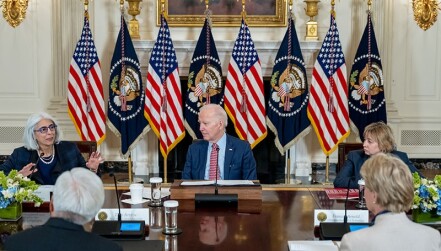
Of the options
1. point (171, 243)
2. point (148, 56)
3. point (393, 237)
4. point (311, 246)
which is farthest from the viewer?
point (148, 56)

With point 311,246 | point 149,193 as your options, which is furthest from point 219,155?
point 311,246

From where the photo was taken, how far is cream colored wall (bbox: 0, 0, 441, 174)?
722 centimetres

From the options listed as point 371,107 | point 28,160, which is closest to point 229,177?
point 28,160

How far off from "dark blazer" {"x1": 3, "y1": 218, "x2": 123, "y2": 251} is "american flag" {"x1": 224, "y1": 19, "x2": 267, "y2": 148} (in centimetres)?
472

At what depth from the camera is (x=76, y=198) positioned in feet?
6.70

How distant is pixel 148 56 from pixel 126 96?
0.61 metres

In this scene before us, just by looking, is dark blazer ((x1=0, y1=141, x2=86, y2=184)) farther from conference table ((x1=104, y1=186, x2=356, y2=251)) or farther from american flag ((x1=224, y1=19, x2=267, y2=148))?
american flag ((x1=224, y1=19, x2=267, y2=148))

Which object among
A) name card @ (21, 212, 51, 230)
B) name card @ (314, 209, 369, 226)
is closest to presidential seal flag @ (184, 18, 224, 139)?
name card @ (21, 212, 51, 230)

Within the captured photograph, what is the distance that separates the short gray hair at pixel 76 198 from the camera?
204 cm

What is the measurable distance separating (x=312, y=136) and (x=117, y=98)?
2.31 metres

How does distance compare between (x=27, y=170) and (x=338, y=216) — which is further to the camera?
(x=27, y=170)

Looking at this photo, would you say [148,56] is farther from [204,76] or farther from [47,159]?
[47,159]

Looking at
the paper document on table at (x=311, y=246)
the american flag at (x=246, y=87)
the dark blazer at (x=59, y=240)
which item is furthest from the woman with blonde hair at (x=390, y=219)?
the american flag at (x=246, y=87)

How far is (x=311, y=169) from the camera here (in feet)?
24.2
